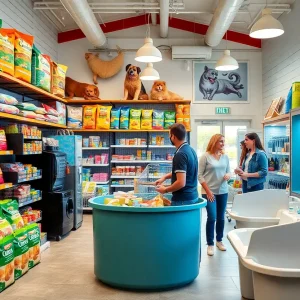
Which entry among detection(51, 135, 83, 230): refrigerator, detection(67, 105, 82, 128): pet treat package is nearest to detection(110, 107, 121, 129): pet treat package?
detection(67, 105, 82, 128): pet treat package

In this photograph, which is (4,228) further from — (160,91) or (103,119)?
(160,91)

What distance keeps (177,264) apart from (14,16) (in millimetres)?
5284

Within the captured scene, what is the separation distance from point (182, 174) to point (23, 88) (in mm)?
3030

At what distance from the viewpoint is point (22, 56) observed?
503 centimetres

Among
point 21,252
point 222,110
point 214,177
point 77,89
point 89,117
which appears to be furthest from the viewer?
point 222,110

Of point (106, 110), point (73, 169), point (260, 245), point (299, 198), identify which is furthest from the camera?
point (106, 110)

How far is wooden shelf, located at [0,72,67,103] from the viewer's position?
4.87m

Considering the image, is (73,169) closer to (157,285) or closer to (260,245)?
(157,285)

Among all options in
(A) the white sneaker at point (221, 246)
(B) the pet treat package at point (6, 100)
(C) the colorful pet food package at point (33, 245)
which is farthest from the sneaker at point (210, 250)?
(B) the pet treat package at point (6, 100)

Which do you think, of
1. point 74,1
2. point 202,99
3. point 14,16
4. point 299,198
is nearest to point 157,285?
point 299,198

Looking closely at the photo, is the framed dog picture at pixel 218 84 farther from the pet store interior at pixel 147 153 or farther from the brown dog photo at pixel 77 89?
the brown dog photo at pixel 77 89

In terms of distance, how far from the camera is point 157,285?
12.5 ft

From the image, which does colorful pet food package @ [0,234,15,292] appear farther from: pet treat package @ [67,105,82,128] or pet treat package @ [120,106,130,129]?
pet treat package @ [120,106,130,129]

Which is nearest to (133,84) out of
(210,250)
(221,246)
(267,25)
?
(267,25)
